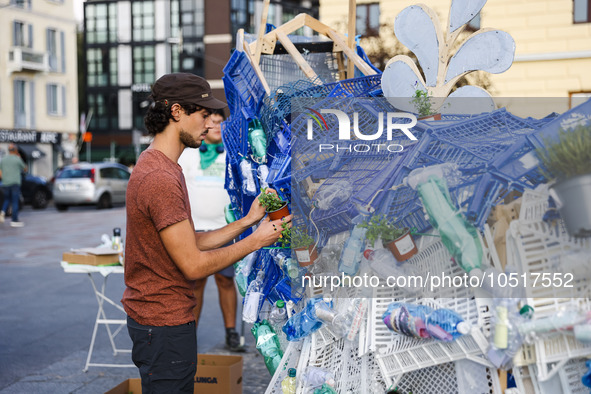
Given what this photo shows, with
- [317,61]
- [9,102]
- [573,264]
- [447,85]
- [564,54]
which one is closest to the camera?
[573,264]

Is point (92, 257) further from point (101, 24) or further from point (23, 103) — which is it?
point (101, 24)

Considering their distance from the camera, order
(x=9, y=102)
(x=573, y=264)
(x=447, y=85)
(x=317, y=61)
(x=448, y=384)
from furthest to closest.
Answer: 1. (x=9, y=102)
2. (x=317, y=61)
3. (x=447, y=85)
4. (x=448, y=384)
5. (x=573, y=264)

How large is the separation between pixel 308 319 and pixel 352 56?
1.64 meters

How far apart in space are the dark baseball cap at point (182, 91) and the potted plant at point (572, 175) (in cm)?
124

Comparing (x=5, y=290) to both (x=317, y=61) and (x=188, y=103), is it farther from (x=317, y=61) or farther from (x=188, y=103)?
(x=188, y=103)

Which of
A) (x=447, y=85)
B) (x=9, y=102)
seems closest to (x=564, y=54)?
(x=447, y=85)

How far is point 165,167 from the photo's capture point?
2.47 metres

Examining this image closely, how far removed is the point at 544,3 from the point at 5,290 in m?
10.4

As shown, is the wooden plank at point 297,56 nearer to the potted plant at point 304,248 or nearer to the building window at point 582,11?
the potted plant at point 304,248

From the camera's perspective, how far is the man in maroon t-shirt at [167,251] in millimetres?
2408

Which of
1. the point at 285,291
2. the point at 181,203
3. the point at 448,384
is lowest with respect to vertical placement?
the point at 448,384

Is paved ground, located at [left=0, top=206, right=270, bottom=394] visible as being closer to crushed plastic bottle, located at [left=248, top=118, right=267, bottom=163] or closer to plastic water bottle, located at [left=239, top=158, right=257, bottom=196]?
plastic water bottle, located at [left=239, top=158, right=257, bottom=196]

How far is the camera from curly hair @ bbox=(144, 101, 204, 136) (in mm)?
2549

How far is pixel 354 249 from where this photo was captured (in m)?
2.31
